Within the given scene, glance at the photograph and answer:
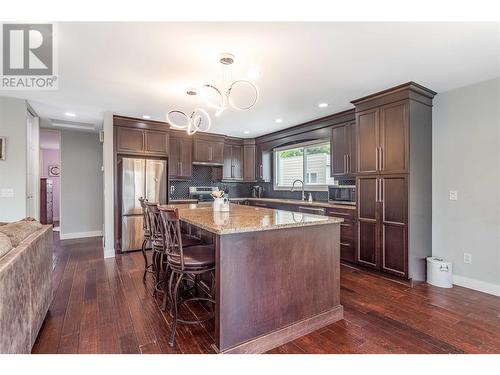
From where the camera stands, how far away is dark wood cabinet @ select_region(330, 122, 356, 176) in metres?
4.14

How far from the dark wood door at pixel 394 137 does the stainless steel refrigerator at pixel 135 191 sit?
12.5 feet

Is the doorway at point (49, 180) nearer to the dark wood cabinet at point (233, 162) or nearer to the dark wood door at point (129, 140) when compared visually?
the dark wood door at point (129, 140)

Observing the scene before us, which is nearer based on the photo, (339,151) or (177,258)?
(177,258)

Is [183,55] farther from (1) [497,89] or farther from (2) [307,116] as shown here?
(1) [497,89]

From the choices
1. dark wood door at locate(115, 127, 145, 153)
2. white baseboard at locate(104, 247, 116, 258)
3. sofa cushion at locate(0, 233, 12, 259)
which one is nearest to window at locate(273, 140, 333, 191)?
dark wood door at locate(115, 127, 145, 153)

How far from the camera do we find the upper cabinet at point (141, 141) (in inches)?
182

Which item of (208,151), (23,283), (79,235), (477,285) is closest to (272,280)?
(23,283)

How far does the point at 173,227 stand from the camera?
205 centimetres

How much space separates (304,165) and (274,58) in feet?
10.9

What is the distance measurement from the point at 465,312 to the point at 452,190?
1.49 m

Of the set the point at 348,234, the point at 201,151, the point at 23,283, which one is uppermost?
the point at 201,151

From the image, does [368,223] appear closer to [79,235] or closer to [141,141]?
[141,141]

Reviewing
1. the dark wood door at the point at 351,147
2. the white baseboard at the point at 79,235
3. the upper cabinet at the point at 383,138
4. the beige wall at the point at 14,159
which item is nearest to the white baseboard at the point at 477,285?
the upper cabinet at the point at 383,138

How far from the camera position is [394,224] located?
3.29m
